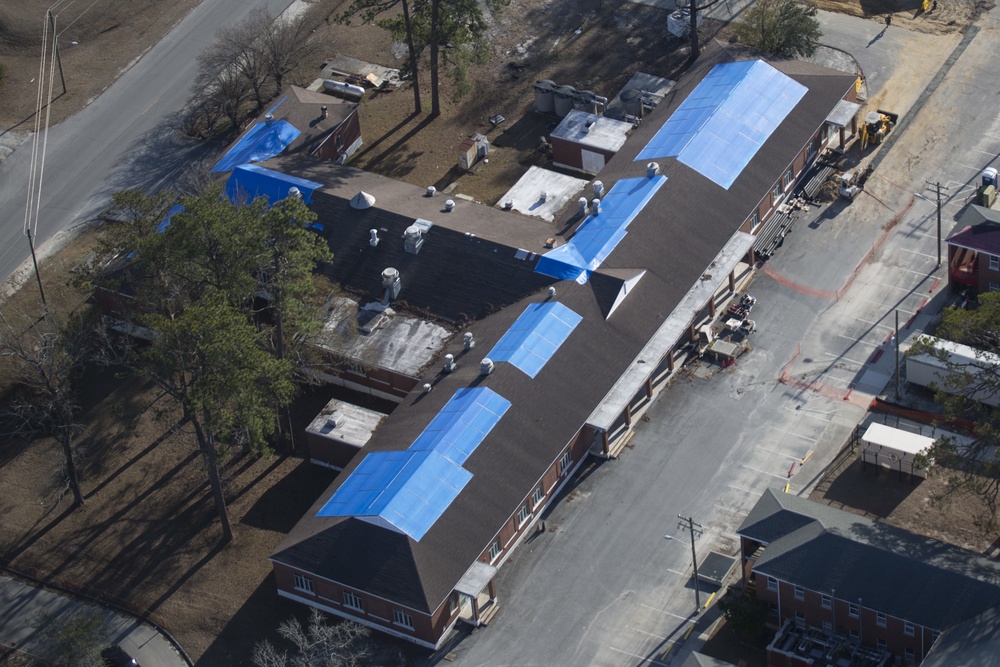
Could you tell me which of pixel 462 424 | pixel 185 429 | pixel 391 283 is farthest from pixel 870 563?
pixel 185 429

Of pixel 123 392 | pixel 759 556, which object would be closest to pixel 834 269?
pixel 759 556

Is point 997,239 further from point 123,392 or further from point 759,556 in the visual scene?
point 123,392

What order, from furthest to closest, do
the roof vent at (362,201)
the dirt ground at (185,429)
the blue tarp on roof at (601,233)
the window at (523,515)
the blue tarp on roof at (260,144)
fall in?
the blue tarp on roof at (260,144) → the roof vent at (362,201) → the blue tarp on roof at (601,233) → the dirt ground at (185,429) → the window at (523,515)

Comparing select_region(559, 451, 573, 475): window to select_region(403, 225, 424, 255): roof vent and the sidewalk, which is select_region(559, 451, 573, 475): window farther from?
the sidewalk

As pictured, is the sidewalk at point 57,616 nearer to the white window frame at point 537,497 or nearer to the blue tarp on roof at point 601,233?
the white window frame at point 537,497

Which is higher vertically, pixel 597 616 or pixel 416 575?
pixel 416 575

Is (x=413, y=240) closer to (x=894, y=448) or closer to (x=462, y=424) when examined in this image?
(x=462, y=424)

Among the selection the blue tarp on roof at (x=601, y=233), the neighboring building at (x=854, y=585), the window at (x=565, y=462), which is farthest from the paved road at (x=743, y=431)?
the blue tarp on roof at (x=601, y=233)
